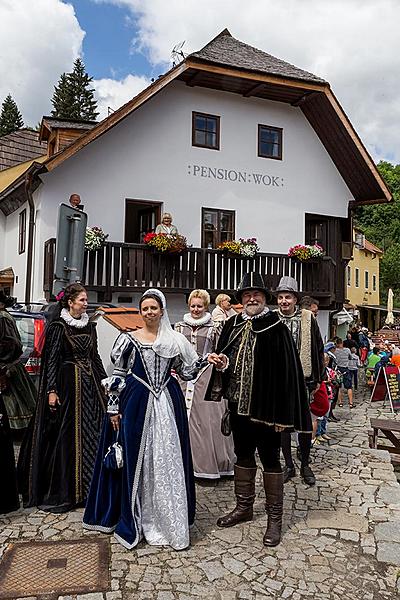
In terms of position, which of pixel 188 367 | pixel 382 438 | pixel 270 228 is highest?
pixel 270 228

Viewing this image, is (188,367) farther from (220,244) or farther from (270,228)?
(270,228)

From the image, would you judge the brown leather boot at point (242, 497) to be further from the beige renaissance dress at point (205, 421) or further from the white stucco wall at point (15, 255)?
the white stucco wall at point (15, 255)

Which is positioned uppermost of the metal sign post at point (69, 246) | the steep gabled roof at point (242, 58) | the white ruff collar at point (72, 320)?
the steep gabled roof at point (242, 58)

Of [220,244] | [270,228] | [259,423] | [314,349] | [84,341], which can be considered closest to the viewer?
[259,423]

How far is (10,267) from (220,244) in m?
7.13

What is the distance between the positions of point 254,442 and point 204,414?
52.9 inches

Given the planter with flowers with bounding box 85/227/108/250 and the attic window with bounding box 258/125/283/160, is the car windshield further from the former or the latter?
the attic window with bounding box 258/125/283/160

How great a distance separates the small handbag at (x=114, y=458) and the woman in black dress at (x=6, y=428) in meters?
1.11

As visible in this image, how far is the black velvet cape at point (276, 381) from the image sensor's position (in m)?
4.55

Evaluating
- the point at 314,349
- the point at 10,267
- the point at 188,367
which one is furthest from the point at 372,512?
the point at 10,267

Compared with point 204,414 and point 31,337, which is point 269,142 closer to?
point 31,337

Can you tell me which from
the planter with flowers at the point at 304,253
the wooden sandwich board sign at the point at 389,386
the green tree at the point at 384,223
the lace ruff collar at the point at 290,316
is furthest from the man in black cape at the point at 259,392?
the green tree at the point at 384,223

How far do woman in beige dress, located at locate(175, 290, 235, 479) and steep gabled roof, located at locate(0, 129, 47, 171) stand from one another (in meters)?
22.2

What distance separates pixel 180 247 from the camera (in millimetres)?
13484
